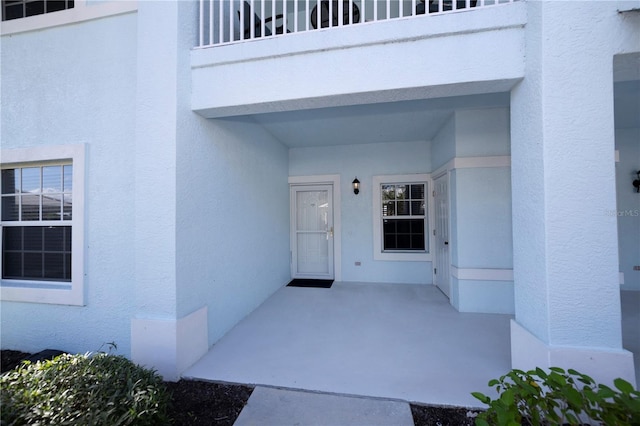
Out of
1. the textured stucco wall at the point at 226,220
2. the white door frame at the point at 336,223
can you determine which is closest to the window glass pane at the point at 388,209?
the white door frame at the point at 336,223

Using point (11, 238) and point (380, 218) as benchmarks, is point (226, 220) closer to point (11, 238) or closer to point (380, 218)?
point (11, 238)

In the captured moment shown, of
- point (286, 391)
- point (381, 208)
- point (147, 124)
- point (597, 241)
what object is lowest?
point (286, 391)

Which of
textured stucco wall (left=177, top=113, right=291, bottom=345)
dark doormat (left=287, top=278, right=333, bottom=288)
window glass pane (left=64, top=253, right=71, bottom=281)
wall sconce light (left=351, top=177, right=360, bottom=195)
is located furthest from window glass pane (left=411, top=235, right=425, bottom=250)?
window glass pane (left=64, top=253, right=71, bottom=281)

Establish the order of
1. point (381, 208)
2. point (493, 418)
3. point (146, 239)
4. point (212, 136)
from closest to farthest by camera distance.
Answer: point (493, 418) < point (146, 239) < point (212, 136) < point (381, 208)

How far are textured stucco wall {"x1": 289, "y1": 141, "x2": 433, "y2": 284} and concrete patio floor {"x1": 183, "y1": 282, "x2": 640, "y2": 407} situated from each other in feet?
3.90

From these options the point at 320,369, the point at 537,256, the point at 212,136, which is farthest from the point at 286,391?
the point at 212,136

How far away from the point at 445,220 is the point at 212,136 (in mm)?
3766

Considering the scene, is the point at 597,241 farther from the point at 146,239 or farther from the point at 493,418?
the point at 146,239

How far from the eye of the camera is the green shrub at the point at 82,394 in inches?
53.3

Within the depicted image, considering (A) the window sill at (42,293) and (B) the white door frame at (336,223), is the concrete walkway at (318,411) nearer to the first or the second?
(A) the window sill at (42,293)

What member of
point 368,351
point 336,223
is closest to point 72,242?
point 368,351

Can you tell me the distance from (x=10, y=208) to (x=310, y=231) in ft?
14.7

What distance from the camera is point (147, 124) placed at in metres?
2.43

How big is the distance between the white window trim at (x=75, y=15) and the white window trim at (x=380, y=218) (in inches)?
175
